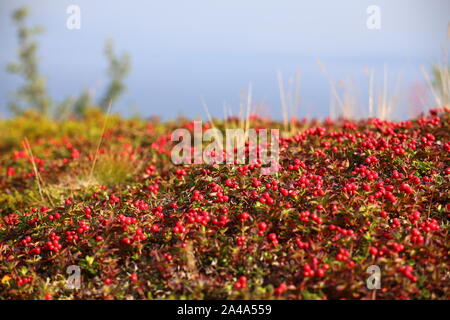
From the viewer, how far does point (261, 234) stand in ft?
13.1

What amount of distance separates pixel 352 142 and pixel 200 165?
1920 mm

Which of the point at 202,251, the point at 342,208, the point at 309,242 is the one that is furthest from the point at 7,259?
the point at 342,208

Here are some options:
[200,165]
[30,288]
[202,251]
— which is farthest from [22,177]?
[202,251]

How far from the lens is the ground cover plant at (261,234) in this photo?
377 cm

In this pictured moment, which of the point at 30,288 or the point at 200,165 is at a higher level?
the point at 200,165

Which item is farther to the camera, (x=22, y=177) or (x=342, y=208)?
(x=22, y=177)

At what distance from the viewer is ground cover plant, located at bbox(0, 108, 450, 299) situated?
12.4 feet

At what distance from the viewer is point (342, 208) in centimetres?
426

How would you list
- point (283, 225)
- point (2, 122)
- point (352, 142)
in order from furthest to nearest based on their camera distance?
point (2, 122), point (352, 142), point (283, 225)

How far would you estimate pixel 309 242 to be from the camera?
4.02 m
